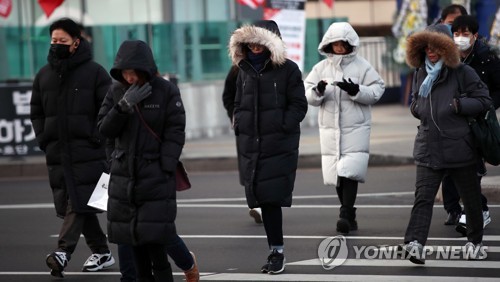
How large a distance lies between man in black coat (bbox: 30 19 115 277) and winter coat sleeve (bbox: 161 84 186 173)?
1872 millimetres

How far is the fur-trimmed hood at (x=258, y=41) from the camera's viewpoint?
990cm

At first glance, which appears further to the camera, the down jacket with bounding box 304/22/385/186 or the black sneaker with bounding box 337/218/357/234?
the down jacket with bounding box 304/22/385/186

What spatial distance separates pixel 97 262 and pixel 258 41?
2268 mm

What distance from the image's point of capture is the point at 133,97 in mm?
8234

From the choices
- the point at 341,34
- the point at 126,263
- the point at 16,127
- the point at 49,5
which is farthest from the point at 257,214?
the point at 49,5

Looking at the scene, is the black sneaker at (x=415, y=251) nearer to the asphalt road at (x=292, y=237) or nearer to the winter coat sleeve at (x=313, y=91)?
the asphalt road at (x=292, y=237)

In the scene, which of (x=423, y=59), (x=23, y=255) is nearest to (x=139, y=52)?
(x=423, y=59)

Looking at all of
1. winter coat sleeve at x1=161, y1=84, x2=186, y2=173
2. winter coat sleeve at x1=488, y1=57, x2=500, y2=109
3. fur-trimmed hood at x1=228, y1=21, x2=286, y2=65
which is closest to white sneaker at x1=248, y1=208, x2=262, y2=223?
winter coat sleeve at x1=488, y1=57, x2=500, y2=109

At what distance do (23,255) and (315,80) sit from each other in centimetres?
314

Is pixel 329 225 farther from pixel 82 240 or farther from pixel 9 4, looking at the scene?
pixel 9 4

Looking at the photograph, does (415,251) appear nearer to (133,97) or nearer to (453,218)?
(453,218)

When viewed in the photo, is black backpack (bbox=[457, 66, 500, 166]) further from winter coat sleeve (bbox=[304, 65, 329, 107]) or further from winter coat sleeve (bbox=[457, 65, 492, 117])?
winter coat sleeve (bbox=[304, 65, 329, 107])

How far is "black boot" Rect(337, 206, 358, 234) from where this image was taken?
11844 mm

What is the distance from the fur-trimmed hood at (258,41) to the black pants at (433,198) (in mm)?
1428
